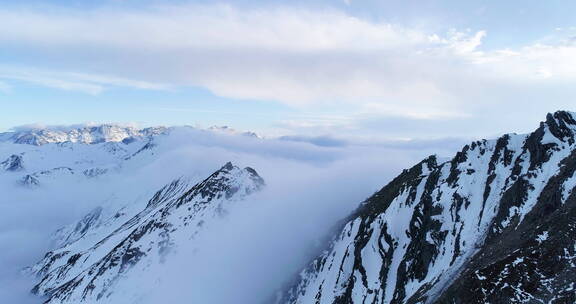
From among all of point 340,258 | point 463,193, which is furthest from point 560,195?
point 340,258

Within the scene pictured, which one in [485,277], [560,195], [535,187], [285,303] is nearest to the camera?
[485,277]

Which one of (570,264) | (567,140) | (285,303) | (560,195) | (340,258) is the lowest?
(285,303)

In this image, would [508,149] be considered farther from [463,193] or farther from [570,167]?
[570,167]

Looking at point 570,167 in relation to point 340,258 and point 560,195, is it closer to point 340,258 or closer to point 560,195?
point 560,195

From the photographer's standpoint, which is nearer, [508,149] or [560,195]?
[560,195]

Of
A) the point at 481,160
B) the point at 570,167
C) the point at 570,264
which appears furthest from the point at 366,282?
the point at 570,264

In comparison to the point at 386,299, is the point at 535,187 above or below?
above

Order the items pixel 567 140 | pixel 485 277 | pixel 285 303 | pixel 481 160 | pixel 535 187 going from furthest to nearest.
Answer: pixel 285 303, pixel 481 160, pixel 567 140, pixel 535 187, pixel 485 277
